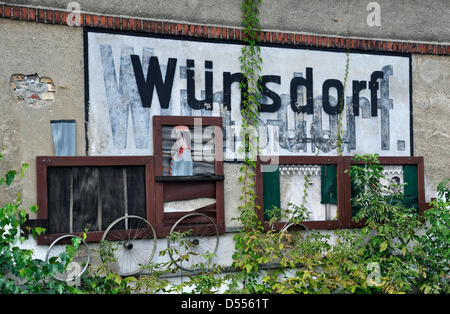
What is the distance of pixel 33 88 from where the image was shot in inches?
196

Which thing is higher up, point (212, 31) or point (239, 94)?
point (212, 31)

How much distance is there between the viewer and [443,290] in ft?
18.1

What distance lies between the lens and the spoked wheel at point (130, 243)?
509 cm

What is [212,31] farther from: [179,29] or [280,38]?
[280,38]

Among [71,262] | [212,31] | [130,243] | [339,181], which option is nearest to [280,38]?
[212,31]

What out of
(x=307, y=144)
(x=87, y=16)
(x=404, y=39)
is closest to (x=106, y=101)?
(x=87, y=16)

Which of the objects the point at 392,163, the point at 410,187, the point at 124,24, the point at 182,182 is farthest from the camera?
the point at 410,187

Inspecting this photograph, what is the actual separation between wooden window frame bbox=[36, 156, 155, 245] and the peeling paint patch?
645mm

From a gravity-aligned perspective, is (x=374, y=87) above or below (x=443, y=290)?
above

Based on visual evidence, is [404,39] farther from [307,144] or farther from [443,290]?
[443,290]

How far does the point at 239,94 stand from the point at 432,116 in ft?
9.43

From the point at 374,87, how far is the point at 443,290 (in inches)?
108

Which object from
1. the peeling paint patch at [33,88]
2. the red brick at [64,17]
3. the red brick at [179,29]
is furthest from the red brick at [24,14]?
the red brick at [179,29]

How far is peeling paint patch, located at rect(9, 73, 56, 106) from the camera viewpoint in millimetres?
4934
